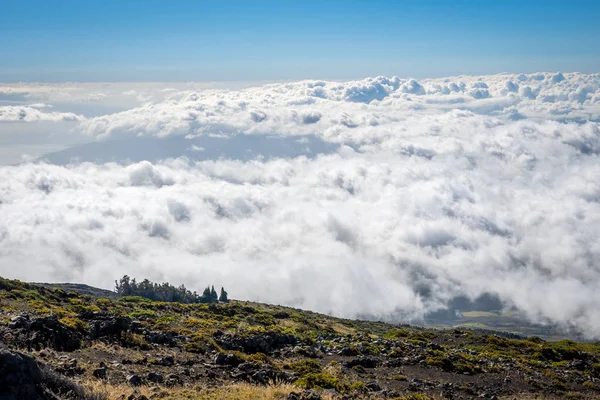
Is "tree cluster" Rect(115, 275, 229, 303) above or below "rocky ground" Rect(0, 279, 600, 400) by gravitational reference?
below

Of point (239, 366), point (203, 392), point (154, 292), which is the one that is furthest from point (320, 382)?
point (154, 292)

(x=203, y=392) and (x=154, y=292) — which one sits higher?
(x=203, y=392)

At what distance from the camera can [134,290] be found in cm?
8344

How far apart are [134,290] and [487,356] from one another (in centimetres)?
6737

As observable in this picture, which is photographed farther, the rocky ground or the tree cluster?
the tree cluster

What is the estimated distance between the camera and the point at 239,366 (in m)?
20.4

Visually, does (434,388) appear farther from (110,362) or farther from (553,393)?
(110,362)

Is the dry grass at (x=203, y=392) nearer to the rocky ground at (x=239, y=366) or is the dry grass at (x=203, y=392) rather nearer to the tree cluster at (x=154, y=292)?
the rocky ground at (x=239, y=366)

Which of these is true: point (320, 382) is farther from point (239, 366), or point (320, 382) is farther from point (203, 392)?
point (203, 392)

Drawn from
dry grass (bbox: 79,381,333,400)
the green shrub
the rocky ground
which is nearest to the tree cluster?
the rocky ground

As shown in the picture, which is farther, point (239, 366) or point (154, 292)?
point (154, 292)

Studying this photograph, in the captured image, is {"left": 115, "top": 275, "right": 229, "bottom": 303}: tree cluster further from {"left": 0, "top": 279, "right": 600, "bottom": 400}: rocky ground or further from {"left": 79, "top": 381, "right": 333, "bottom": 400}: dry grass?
{"left": 79, "top": 381, "right": 333, "bottom": 400}: dry grass

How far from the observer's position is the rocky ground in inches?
588

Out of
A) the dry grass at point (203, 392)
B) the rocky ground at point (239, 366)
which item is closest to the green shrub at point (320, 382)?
the rocky ground at point (239, 366)
